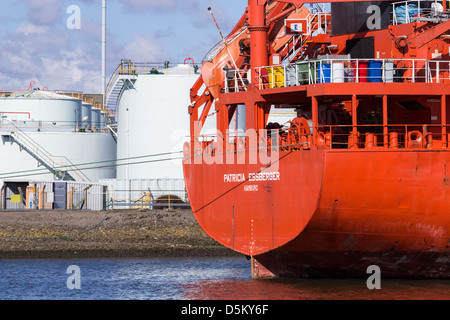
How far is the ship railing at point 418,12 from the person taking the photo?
2734cm

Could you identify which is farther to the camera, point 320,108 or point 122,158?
point 122,158

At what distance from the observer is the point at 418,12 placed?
91.7ft

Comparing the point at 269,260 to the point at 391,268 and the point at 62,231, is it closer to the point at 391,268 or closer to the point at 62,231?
the point at 391,268

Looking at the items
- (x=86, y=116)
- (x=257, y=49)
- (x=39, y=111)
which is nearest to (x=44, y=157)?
(x=39, y=111)

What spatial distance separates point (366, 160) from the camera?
23266mm

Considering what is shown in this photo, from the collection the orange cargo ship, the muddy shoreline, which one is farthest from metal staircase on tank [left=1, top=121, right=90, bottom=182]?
the orange cargo ship

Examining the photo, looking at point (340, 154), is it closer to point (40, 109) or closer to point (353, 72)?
point (353, 72)

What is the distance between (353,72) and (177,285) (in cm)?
852

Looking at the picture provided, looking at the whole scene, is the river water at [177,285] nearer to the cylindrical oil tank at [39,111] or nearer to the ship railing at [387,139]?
the ship railing at [387,139]

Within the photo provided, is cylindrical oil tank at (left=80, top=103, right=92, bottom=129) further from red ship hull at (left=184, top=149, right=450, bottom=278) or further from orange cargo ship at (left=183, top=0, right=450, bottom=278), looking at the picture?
red ship hull at (left=184, top=149, right=450, bottom=278)

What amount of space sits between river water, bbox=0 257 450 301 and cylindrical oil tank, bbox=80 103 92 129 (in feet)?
83.9

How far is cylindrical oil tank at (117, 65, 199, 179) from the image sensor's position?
1871 inches
